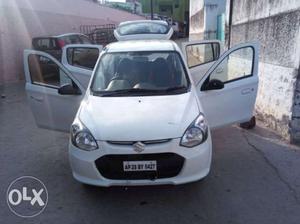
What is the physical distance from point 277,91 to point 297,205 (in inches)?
102

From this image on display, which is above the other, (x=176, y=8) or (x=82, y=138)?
(x=176, y=8)

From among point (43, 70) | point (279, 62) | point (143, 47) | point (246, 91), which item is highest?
point (143, 47)

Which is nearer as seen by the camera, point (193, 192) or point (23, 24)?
point (193, 192)

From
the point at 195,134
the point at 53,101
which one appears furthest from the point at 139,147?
the point at 53,101

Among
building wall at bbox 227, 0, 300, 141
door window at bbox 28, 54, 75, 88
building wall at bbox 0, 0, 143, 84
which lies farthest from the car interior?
building wall at bbox 0, 0, 143, 84

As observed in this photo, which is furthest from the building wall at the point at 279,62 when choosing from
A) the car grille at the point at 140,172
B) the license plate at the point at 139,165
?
the license plate at the point at 139,165

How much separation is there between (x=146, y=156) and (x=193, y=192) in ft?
2.93

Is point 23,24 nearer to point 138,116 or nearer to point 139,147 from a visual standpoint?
point 138,116

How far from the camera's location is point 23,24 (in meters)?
14.2

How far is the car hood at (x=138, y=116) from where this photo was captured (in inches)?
137

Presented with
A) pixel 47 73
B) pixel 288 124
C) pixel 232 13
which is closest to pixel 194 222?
pixel 288 124

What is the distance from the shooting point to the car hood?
3.49 m

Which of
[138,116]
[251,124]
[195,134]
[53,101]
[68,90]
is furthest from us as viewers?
[251,124]

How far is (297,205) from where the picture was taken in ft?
12.0
